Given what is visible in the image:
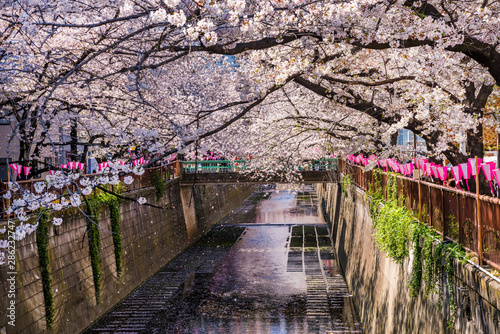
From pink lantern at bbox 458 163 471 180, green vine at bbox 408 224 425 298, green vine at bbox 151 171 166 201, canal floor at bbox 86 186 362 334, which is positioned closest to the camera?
pink lantern at bbox 458 163 471 180

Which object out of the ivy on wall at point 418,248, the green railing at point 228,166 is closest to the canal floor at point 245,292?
the green railing at point 228,166

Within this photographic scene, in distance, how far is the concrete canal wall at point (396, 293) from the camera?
581cm

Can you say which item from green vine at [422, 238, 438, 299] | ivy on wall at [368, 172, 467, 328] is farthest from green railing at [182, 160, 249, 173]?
green vine at [422, 238, 438, 299]

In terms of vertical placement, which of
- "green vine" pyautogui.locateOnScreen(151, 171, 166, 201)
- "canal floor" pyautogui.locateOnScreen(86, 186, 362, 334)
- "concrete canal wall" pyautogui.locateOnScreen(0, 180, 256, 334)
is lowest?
"canal floor" pyautogui.locateOnScreen(86, 186, 362, 334)

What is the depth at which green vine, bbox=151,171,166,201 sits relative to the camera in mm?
27906

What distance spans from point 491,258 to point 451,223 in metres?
1.74

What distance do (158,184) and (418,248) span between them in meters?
20.8

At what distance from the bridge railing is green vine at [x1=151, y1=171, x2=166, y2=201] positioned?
60.8 ft

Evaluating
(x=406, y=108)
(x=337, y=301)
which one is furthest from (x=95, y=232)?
(x=406, y=108)

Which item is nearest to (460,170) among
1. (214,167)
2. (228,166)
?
(228,166)

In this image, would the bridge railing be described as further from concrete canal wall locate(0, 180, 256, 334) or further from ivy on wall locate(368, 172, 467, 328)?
concrete canal wall locate(0, 180, 256, 334)

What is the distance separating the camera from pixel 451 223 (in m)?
7.77

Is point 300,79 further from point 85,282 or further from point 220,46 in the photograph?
point 85,282

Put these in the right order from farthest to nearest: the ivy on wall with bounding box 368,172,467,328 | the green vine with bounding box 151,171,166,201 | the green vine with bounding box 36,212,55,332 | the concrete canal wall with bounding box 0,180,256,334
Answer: the green vine with bounding box 151,171,166,201 < the green vine with bounding box 36,212,55,332 < the concrete canal wall with bounding box 0,180,256,334 < the ivy on wall with bounding box 368,172,467,328
